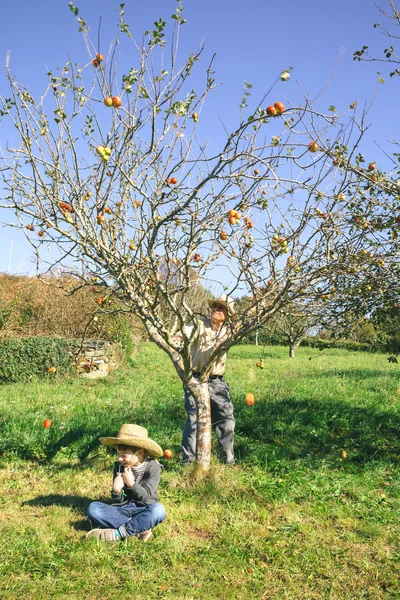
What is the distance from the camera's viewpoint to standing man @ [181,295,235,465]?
15.8 feet

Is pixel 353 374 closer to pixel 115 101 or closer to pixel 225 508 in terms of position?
pixel 225 508

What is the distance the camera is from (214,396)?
16.4ft

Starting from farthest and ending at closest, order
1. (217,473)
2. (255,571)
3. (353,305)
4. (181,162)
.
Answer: (353,305) < (217,473) < (181,162) < (255,571)

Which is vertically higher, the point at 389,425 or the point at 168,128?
the point at 168,128

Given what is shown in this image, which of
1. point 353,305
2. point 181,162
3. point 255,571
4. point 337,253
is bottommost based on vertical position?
point 255,571

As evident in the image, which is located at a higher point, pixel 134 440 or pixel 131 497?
pixel 134 440

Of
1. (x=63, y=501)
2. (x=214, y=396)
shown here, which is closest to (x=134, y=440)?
(x=63, y=501)

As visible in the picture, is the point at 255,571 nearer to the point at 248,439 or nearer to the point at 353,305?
the point at 248,439

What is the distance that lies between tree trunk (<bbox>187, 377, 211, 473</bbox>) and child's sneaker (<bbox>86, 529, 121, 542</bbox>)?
1077mm

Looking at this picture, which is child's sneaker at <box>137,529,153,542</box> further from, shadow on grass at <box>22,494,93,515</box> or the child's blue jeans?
shadow on grass at <box>22,494,93,515</box>

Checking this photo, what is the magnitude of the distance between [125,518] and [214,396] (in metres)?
1.60

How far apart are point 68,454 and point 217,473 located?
1824 mm

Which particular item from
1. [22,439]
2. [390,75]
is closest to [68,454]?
[22,439]

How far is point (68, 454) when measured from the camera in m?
5.36
